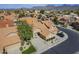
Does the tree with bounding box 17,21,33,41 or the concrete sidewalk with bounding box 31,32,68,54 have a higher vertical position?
the tree with bounding box 17,21,33,41

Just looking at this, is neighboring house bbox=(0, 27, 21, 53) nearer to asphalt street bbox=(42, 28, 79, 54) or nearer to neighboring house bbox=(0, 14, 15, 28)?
neighboring house bbox=(0, 14, 15, 28)

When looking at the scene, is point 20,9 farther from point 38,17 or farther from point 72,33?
point 72,33

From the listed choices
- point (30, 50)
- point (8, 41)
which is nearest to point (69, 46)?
point (30, 50)

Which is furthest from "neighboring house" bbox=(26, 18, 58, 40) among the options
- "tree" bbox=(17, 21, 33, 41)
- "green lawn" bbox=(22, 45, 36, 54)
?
"green lawn" bbox=(22, 45, 36, 54)

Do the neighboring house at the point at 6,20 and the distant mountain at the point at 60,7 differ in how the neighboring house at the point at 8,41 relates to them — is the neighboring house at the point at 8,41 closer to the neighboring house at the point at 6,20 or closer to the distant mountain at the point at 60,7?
the neighboring house at the point at 6,20

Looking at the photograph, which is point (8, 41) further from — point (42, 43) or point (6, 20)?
A: point (42, 43)

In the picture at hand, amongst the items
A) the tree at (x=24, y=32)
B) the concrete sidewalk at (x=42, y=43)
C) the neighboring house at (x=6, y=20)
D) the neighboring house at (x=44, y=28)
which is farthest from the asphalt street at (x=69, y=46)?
the neighboring house at (x=6, y=20)
